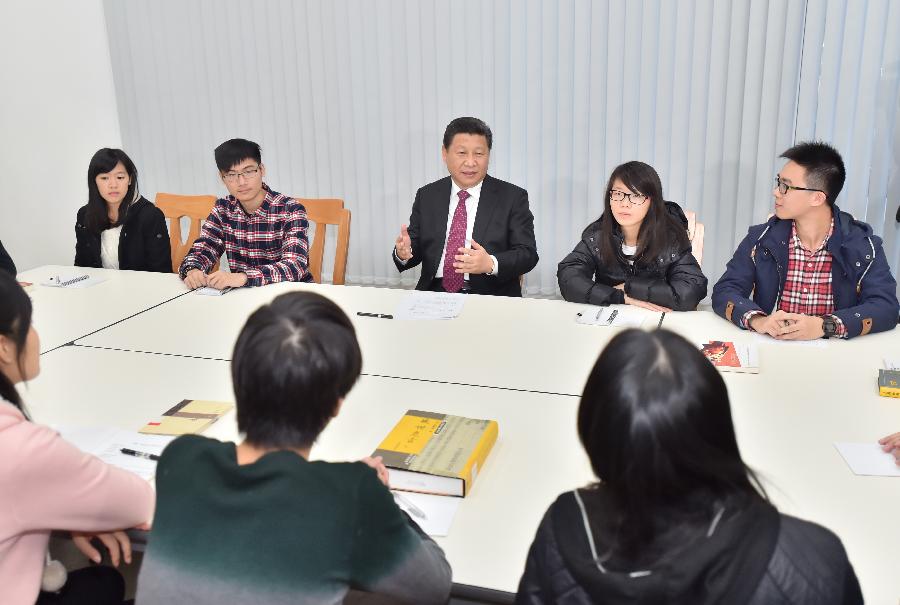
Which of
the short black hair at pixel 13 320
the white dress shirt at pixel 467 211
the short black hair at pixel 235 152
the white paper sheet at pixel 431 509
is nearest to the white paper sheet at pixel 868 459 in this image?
the white paper sheet at pixel 431 509

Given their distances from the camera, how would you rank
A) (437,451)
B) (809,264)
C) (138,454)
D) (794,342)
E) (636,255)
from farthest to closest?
(636,255) < (809,264) < (794,342) < (138,454) < (437,451)

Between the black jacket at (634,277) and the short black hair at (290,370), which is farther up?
the short black hair at (290,370)

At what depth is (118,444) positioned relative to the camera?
187cm

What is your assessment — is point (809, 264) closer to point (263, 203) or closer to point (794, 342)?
point (794, 342)

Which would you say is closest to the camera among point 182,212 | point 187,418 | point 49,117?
point 187,418

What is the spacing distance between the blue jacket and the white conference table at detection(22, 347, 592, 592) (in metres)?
0.95

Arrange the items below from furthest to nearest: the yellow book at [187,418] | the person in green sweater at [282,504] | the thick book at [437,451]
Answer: the yellow book at [187,418], the thick book at [437,451], the person in green sweater at [282,504]

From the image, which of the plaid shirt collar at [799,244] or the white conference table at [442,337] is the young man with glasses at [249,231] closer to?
the white conference table at [442,337]

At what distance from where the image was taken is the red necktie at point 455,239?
3471mm

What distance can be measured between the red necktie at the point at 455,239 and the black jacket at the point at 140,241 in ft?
4.24

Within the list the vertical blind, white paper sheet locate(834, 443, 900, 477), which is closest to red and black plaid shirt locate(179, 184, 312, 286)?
the vertical blind

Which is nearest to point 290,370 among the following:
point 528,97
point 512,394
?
point 512,394

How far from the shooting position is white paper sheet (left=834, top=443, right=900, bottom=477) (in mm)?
1654

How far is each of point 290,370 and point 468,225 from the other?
7.66 ft
